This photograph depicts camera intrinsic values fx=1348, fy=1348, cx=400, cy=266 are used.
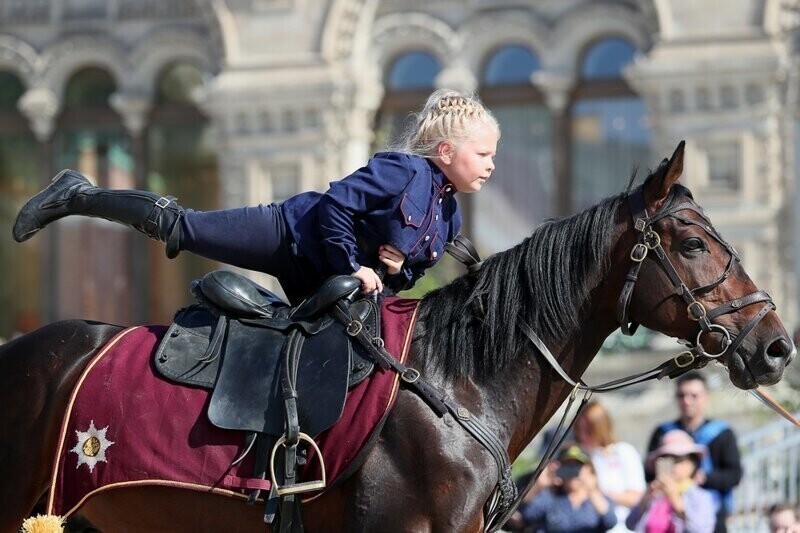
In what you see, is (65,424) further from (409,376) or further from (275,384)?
(409,376)

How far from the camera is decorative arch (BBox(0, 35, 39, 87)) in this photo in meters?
15.7

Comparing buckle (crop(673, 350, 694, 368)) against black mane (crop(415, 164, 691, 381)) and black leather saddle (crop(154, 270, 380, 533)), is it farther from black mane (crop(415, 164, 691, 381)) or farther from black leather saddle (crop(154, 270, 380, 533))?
black leather saddle (crop(154, 270, 380, 533))


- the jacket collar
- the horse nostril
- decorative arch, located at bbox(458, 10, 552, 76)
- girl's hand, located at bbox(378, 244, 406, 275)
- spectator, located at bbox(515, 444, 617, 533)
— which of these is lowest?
spectator, located at bbox(515, 444, 617, 533)

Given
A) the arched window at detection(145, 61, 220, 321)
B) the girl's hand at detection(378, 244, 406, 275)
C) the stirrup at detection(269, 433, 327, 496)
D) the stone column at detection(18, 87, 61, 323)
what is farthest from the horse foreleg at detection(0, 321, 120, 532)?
the stone column at detection(18, 87, 61, 323)

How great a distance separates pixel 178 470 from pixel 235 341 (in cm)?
48

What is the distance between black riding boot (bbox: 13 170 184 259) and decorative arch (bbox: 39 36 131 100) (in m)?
10.9

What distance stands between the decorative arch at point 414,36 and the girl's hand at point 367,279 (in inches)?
393

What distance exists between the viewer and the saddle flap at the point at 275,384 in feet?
14.4

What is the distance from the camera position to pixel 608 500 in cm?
714

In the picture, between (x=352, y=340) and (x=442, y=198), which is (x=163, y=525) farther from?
(x=442, y=198)

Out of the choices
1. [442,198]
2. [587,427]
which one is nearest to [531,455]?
[587,427]

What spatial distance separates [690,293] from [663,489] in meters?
2.70

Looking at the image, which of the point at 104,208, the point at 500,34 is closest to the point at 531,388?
the point at 104,208

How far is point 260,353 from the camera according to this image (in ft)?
15.0
